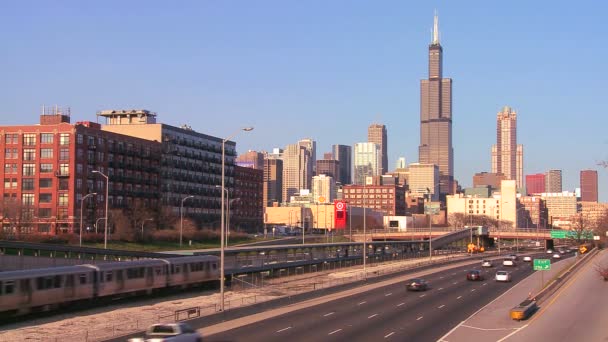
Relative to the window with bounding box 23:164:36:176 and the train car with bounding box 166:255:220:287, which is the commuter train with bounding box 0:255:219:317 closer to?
the train car with bounding box 166:255:220:287

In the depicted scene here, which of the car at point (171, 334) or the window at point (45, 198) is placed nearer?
the car at point (171, 334)

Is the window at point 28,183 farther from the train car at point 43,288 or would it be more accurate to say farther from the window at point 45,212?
the train car at point 43,288

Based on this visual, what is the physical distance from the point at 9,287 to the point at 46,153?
262 feet

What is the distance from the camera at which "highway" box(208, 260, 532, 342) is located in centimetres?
4188

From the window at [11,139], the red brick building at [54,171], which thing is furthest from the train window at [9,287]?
the window at [11,139]

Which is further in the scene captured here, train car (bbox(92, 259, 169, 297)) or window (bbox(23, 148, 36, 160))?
window (bbox(23, 148, 36, 160))

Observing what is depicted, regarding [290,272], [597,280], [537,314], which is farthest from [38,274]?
[597,280]

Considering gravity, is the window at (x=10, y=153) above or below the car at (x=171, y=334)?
above

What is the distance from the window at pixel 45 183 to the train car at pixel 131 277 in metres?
63.1

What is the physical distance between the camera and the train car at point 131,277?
5925 cm

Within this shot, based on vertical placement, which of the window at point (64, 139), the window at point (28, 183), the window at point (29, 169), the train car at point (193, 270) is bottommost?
the train car at point (193, 270)

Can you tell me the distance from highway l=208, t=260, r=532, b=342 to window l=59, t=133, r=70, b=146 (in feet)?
224

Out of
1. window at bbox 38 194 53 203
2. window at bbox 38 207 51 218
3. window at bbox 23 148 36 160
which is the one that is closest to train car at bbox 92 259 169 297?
window at bbox 38 207 51 218

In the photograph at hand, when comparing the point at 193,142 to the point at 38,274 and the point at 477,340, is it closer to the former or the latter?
the point at 38,274
